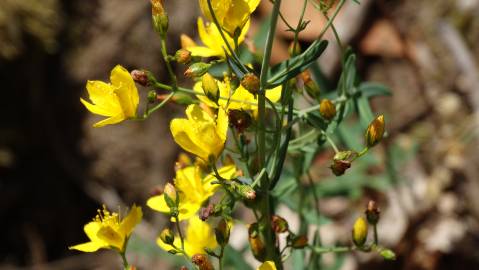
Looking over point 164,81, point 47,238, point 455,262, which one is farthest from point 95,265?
point 455,262

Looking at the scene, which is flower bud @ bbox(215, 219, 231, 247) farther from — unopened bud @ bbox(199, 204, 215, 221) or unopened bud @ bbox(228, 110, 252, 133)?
unopened bud @ bbox(228, 110, 252, 133)

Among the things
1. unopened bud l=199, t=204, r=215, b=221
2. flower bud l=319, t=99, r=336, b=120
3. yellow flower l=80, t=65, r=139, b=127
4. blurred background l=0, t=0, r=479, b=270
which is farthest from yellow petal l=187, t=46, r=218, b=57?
blurred background l=0, t=0, r=479, b=270

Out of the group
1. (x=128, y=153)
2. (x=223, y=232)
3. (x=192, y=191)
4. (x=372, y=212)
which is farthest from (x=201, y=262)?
(x=128, y=153)

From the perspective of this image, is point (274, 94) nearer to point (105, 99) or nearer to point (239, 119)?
point (239, 119)

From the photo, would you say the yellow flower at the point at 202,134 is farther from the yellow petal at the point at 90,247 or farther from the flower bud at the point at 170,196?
the yellow petal at the point at 90,247

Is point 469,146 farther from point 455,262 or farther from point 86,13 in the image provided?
point 86,13

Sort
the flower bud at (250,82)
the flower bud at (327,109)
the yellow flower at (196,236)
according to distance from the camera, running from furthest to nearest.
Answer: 1. the yellow flower at (196,236)
2. the flower bud at (327,109)
3. the flower bud at (250,82)

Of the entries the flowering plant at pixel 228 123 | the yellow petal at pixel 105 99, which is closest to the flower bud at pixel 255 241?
the flowering plant at pixel 228 123
